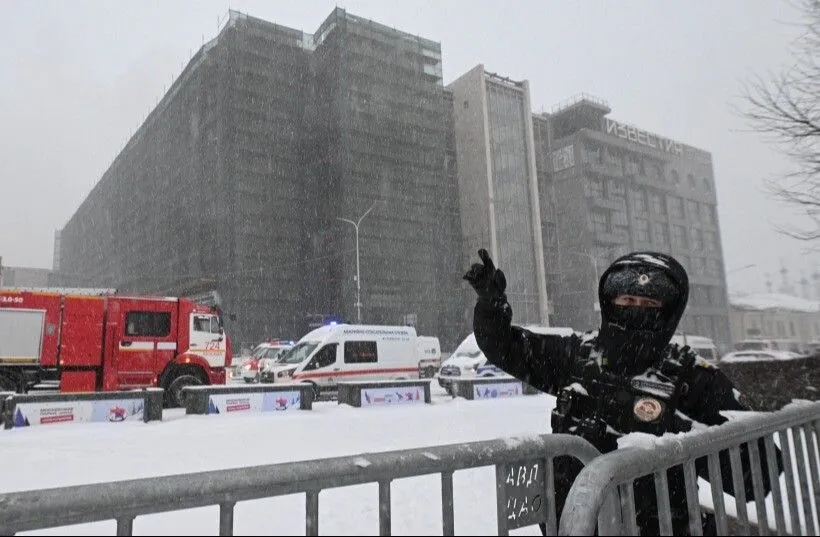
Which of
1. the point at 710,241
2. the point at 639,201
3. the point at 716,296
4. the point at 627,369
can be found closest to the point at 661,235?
the point at 639,201

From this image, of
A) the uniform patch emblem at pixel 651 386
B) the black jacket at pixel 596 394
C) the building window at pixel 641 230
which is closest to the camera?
the black jacket at pixel 596 394

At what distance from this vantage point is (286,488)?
1342 millimetres

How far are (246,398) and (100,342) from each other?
4201mm

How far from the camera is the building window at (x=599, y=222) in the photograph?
68188 mm

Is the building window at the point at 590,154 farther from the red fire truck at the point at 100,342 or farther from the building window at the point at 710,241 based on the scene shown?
the red fire truck at the point at 100,342

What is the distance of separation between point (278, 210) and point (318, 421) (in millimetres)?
44026

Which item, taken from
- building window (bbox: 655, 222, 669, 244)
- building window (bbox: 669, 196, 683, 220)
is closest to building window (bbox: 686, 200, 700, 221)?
building window (bbox: 669, 196, 683, 220)

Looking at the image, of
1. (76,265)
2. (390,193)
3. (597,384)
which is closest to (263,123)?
(390,193)

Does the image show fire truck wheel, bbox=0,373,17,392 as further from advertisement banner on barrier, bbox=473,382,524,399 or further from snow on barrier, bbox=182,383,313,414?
advertisement banner on barrier, bbox=473,382,524,399

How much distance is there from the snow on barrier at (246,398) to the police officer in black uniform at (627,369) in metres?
11.2

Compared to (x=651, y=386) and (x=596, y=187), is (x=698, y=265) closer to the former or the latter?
(x=596, y=187)

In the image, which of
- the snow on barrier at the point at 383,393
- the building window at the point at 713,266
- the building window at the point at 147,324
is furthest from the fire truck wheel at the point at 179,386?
the building window at the point at 713,266

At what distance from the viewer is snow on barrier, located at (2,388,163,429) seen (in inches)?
408

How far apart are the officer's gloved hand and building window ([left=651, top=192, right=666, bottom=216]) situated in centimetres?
7876
